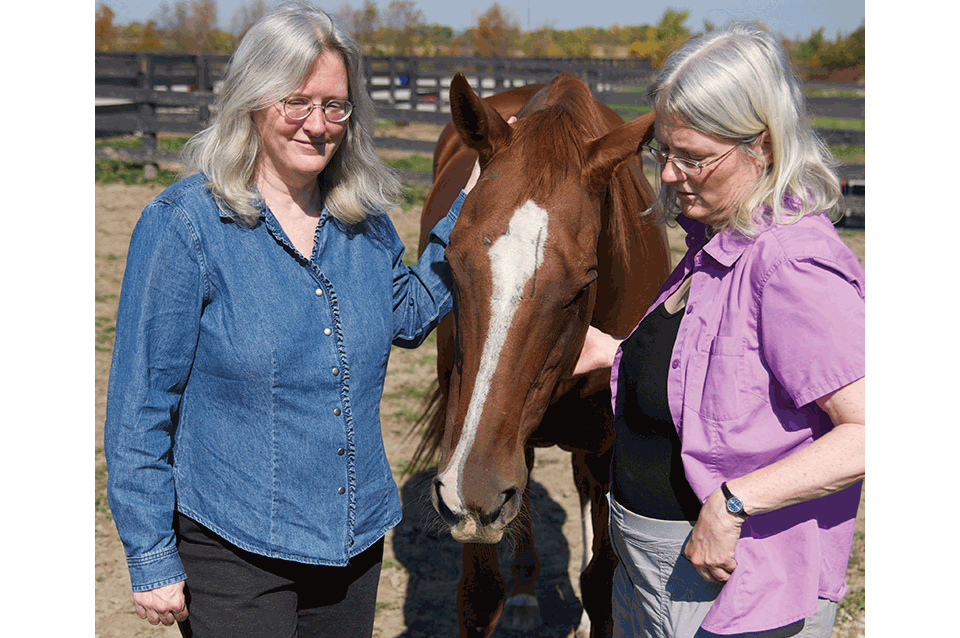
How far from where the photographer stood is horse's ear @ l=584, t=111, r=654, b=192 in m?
2.07

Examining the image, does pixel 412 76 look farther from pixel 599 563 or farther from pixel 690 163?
pixel 690 163

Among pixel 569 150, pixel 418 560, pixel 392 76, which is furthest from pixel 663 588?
pixel 392 76

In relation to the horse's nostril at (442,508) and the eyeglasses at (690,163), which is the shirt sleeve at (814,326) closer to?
the eyeglasses at (690,163)

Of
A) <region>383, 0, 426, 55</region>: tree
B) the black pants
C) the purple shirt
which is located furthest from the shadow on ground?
<region>383, 0, 426, 55</region>: tree

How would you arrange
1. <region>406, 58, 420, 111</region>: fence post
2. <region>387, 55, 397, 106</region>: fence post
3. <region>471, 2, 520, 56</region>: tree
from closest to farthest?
<region>406, 58, 420, 111</region>: fence post
<region>387, 55, 397, 106</region>: fence post
<region>471, 2, 520, 56</region>: tree

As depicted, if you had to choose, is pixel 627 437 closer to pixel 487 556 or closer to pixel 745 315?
pixel 745 315

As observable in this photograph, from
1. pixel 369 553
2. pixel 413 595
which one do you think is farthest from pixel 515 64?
pixel 369 553

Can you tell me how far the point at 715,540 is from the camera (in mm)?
1511

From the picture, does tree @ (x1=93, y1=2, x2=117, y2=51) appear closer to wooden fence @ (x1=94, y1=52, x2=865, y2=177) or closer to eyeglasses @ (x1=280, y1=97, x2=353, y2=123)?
wooden fence @ (x1=94, y1=52, x2=865, y2=177)

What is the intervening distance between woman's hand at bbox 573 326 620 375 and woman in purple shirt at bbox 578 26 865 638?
51cm

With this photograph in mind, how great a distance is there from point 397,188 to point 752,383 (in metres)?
1.17

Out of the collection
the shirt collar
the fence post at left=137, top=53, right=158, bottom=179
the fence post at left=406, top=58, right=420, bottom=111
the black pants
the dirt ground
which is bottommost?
the dirt ground

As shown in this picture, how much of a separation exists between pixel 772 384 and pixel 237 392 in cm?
119

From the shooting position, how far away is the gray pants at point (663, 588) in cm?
158
